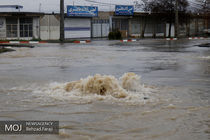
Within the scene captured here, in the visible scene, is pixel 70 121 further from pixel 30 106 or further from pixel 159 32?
pixel 159 32

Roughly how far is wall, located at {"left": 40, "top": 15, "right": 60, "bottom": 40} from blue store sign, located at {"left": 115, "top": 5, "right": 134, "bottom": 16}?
10.9 meters

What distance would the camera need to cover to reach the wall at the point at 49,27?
49406 millimetres

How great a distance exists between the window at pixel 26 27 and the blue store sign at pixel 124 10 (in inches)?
554

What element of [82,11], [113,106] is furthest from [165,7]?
[113,106]

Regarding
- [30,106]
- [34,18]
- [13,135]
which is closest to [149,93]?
[30,106]

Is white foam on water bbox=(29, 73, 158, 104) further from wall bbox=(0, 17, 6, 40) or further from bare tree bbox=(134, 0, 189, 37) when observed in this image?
bare tree bbox=(134, 0, 189, 37)

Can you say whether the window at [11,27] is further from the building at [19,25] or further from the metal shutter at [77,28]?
the metal shutter at [77,28]

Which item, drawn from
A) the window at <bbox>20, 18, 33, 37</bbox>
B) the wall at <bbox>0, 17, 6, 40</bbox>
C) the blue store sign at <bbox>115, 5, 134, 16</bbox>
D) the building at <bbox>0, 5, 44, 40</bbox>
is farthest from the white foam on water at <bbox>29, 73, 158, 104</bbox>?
the blue store sign at <bbox>115, 5, 134, 16</bbox>

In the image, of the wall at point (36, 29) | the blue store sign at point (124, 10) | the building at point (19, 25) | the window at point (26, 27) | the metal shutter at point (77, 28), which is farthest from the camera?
the blue store sign at point (124, 10)

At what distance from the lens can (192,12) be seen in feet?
217

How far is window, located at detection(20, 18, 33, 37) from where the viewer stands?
48.7 m

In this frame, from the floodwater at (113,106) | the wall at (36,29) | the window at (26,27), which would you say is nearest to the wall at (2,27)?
the window at (26,27)

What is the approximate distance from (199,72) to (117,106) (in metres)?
6.24

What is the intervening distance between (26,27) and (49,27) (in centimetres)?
265
